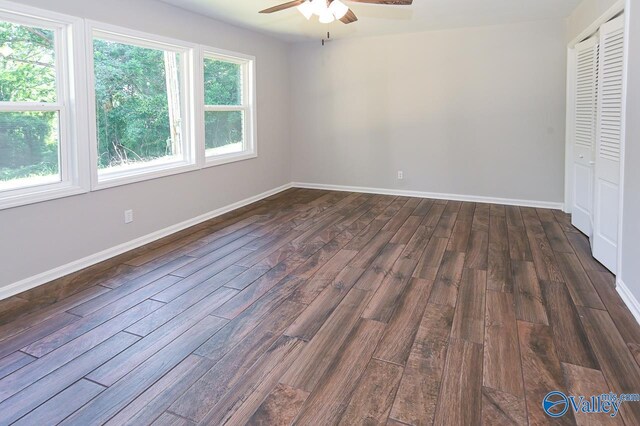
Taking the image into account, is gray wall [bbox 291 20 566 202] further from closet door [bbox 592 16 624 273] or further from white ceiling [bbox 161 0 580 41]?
closet door [bbox 592 16 624 273]

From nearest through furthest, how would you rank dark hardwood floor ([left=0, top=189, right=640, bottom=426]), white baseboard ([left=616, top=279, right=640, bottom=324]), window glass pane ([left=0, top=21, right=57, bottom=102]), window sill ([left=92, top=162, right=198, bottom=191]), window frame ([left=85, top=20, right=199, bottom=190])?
1. dark hardwood floor ([left=0, top=189, right=640, bottom=426])
2. white baseboard ([left=616, top=279, right=640, bottom=324])
3. window glass pane ([left=0, top=21, right=57, bottom=102])
4. window frame ([left=85, top=20, right=199, bottom=190])
5. window sill ([left=92, top=162, right=198, bottom=191])

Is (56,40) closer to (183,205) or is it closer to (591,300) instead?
(183,205)

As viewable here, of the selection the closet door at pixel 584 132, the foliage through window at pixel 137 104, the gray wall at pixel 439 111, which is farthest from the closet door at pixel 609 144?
the foliage through window at pixel 137 104

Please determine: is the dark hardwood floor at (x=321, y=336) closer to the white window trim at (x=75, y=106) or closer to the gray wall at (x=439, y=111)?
the white window trim at (x=75, y=106)

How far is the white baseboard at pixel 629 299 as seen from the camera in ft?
8.44

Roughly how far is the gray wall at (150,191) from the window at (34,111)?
0.49ft

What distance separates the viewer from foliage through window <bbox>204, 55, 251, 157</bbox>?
17.1 ft

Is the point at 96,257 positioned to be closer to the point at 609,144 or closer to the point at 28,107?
the point at 28,107

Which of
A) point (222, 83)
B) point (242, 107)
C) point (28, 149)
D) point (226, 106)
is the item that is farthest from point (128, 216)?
point (242, 107)

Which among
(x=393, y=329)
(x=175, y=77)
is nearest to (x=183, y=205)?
(x=175, y=77)

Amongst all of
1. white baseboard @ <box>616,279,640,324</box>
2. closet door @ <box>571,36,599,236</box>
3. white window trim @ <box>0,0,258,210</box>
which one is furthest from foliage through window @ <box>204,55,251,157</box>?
white baseboard @ <box>616,279,640,324</box>

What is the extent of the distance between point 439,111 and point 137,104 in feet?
13.2

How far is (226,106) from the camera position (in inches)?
217

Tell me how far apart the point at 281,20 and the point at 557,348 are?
4623 millimetres
